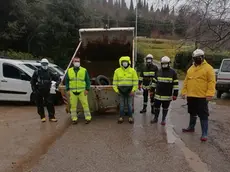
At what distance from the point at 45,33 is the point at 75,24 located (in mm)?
2668

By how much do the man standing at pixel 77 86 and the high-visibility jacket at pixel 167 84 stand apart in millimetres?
1800

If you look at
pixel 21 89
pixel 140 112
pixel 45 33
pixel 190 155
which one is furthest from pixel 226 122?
pixel 45 33

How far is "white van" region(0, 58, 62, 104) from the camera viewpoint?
432 inches

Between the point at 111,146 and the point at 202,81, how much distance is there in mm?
2283

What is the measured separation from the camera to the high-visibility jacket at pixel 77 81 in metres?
7.90

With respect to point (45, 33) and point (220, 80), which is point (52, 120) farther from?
point (45, 33)

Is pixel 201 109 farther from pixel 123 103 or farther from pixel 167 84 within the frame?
pixel 123 103

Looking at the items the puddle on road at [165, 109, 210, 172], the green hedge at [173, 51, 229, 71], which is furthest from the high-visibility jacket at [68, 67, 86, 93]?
the green hedge at [173, 51, 229, 71]

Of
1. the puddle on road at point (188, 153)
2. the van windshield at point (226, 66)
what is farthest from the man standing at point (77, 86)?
the van windshield at point (226, 66)

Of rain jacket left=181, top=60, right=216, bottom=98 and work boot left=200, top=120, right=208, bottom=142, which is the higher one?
rain jacket left=181, top=60, right=216, bottom=98

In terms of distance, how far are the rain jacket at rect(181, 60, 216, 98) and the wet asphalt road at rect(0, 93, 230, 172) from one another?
946 millimetres

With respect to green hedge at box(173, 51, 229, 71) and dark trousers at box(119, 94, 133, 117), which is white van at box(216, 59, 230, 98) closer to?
dark trousers at box(119, 94, 133, 117)

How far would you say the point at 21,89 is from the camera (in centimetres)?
1098

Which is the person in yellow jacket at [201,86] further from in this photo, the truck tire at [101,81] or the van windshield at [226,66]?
the van windshield at [226,66]
